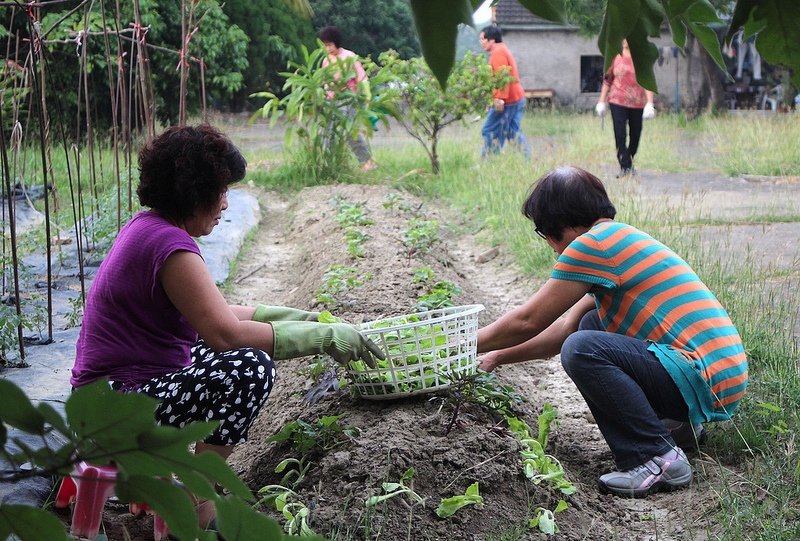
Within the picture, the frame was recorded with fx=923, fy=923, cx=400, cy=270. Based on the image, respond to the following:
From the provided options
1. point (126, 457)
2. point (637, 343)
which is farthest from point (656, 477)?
point (126, 457)

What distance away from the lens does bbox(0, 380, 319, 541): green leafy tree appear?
0.77m

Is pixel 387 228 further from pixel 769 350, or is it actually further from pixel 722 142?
pixel 722 142

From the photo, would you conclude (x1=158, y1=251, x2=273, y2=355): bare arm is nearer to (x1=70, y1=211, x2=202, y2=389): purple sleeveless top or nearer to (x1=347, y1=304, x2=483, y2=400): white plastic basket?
(x1=70, y1=211, x2=202, y2=389): purple sleeveless top

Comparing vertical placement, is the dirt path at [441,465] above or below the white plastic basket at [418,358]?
below

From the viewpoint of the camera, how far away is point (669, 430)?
3416 mm

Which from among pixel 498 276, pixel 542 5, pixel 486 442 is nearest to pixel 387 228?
pixel 498 276

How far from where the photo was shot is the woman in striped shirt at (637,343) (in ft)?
10.5

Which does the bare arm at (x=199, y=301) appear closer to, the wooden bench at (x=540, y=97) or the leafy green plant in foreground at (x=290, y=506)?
the leafy green plant in foreground at (x=290, y=506)

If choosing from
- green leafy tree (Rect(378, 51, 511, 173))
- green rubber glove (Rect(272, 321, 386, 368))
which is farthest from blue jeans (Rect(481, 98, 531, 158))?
green rubber glove (Rect(272, 321, 386, 368))

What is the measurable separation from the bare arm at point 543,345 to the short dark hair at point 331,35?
7438 mm

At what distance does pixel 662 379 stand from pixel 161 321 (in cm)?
171

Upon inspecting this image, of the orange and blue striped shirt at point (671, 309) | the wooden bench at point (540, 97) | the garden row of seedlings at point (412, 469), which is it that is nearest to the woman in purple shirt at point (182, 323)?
the garden row of seedlings at point (412, 469)

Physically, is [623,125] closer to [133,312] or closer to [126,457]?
[133,312]

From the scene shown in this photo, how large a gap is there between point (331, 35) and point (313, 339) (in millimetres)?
8311
